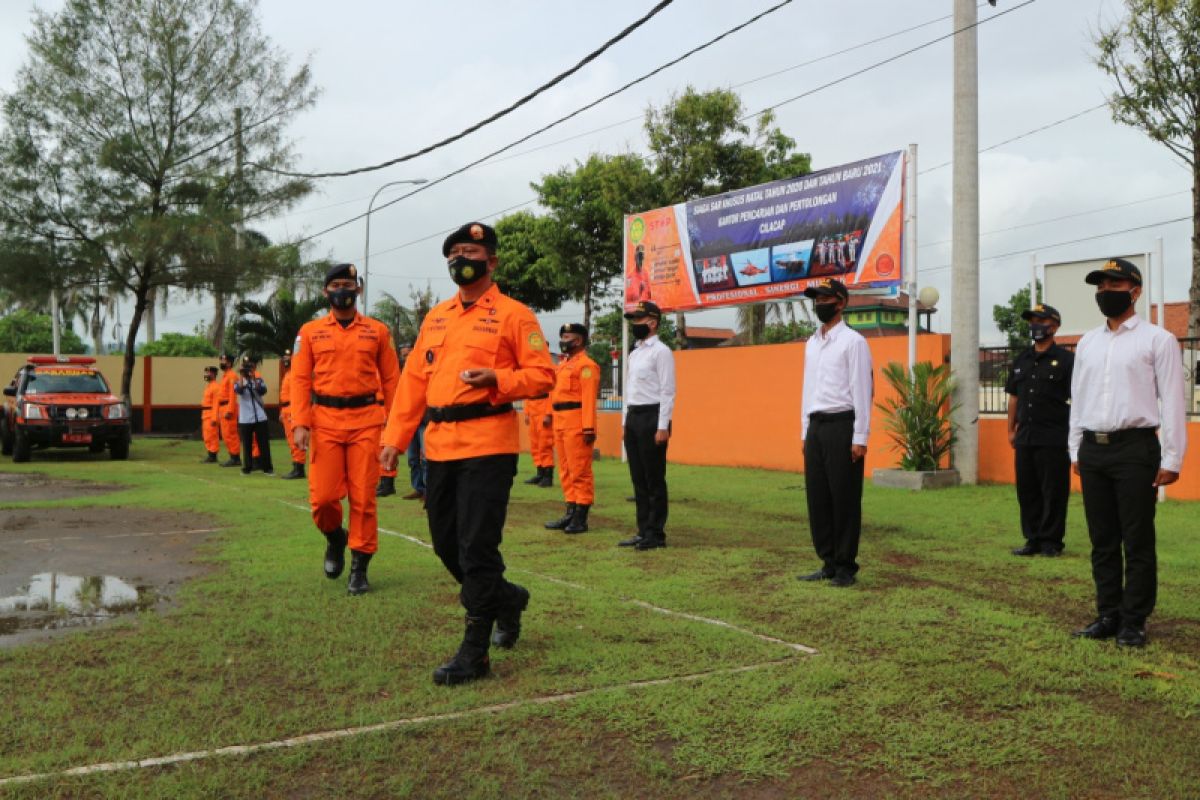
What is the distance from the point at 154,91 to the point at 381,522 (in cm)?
1943

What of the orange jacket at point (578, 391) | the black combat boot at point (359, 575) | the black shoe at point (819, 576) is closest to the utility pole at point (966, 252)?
the orange jacket at point (578, 391)

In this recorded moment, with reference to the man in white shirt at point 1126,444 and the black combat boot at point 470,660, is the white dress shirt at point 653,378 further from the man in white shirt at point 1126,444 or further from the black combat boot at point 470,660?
the black combat boot at point 470,660

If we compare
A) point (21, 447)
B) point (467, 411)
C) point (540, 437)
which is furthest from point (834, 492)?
point (21, 447)

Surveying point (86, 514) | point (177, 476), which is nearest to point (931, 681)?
point (86, 514)

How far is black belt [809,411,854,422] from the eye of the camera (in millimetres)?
6645

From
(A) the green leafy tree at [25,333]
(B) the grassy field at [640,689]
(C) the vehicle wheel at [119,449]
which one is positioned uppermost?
(A) the green leafy tree at [25,333]

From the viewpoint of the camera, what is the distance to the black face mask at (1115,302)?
532cm

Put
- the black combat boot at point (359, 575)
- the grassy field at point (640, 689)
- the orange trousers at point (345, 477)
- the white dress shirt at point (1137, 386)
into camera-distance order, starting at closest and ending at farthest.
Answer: the grassy field at point (640, 689)
the white dress shirt at point (1137, 386)
the black combat boot at point (359, 575)
the orange trousers at point (345, 477)

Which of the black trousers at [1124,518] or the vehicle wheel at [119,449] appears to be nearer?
the black trousers at [1124,518]

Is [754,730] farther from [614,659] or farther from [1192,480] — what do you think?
[1192,480]

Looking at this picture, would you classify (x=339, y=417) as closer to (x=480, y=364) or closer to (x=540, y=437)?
(x=480, y=364)

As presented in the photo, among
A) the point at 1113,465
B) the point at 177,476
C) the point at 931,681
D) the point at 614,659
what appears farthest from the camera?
the point at 177,476

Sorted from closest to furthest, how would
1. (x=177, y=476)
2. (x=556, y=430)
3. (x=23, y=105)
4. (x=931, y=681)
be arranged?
(x=931, y=681)
(x=556, y=430)
(x=177, y=476)
(x=23, y=105)

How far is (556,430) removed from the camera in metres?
9.70
